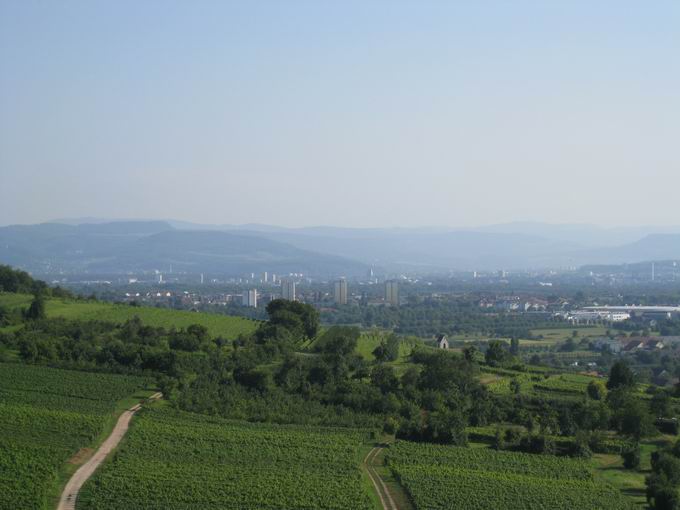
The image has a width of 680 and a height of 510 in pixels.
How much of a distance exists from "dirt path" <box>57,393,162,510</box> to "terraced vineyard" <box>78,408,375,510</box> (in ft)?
0.95

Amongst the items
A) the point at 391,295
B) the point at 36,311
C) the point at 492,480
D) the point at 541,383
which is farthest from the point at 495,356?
the point at 391,295

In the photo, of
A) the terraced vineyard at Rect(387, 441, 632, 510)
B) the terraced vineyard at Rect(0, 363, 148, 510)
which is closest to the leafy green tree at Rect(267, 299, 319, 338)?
the terraced vineyard at Rect(0, 363, 148, 510)

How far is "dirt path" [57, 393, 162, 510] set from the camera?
24.0 meters

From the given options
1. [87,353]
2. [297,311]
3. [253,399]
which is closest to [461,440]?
[253,399]

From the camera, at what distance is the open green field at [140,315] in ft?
175

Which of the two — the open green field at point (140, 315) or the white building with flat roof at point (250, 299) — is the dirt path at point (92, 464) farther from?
the white building with flat roof at point (250, 299)

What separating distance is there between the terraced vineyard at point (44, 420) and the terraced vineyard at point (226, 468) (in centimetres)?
128

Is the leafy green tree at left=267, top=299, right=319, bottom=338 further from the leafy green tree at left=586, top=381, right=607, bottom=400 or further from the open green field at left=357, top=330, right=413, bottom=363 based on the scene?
the leafy green tree at left=586, top=381, right=607, bottom=400

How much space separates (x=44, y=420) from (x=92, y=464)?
3.96 metres

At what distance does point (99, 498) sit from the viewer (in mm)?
24078

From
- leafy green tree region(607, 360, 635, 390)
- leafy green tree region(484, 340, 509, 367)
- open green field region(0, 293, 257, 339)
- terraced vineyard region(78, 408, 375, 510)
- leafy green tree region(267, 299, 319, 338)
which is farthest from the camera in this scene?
open green field region(0, 293, 257, 339)

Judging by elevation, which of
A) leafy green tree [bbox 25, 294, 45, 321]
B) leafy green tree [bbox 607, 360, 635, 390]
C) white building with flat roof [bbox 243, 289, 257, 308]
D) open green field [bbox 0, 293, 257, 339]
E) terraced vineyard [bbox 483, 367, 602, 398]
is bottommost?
white building with flat roof [bbox 243, 289, 257, 308]

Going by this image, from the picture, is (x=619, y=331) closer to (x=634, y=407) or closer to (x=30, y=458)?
(x=634, y=407)

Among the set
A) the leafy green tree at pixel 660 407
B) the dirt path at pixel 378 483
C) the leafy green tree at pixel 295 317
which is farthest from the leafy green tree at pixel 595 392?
the leafy green tree at pixel 295 317
